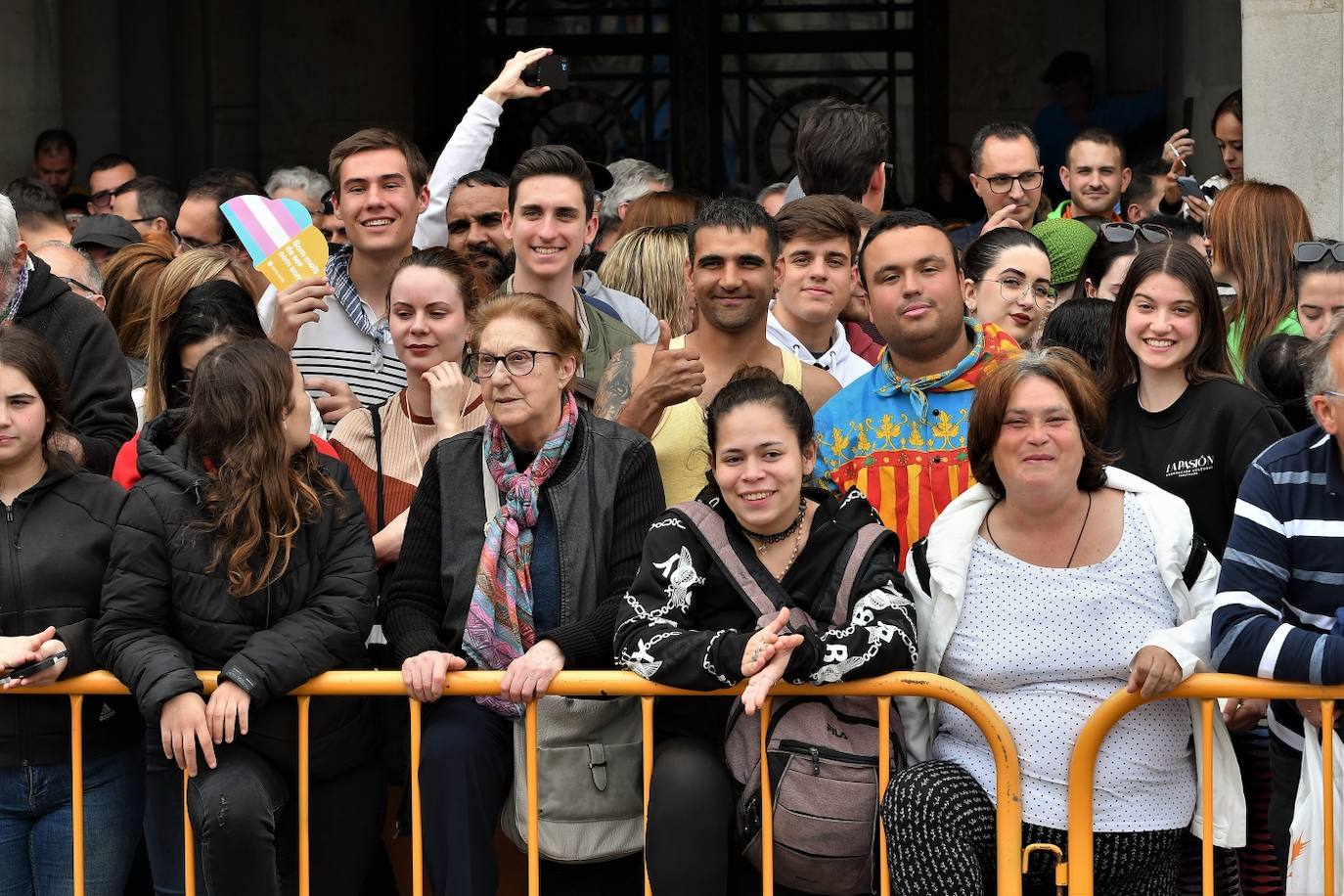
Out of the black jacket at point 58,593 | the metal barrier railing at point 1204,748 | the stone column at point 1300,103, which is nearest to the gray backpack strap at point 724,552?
the metal barrier railing at point 1204,748

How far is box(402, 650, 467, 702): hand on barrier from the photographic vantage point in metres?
4.48

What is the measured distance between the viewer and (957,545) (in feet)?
15.0

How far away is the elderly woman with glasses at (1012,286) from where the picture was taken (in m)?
6.23

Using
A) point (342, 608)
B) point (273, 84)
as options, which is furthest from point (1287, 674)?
point (273, 84)

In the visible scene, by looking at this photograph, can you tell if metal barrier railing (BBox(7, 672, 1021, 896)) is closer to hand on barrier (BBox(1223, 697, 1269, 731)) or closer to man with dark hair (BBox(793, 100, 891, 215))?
hand on barrier (BBox(1223, 697, 1269, 731))

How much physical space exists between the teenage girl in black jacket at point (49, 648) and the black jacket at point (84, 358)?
0.59 m

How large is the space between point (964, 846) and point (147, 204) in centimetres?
646

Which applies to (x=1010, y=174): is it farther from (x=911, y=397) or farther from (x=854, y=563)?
(x=854, y=563)

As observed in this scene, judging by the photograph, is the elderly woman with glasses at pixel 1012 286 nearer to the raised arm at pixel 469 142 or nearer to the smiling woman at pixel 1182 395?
the smiling woman at pixel 1182 395

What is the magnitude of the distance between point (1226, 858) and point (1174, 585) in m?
0.80

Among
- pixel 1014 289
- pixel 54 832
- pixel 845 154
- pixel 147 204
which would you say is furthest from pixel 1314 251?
pixel 147 204

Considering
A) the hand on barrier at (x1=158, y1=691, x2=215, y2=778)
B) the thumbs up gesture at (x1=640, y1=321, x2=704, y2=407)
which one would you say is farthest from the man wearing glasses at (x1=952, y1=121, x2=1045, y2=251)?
the hand on barrier at (x1=158, y1=691, x2=215, y2=778)

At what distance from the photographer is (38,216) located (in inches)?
303

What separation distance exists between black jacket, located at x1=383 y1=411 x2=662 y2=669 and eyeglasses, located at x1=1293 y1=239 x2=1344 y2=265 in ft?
7.42
